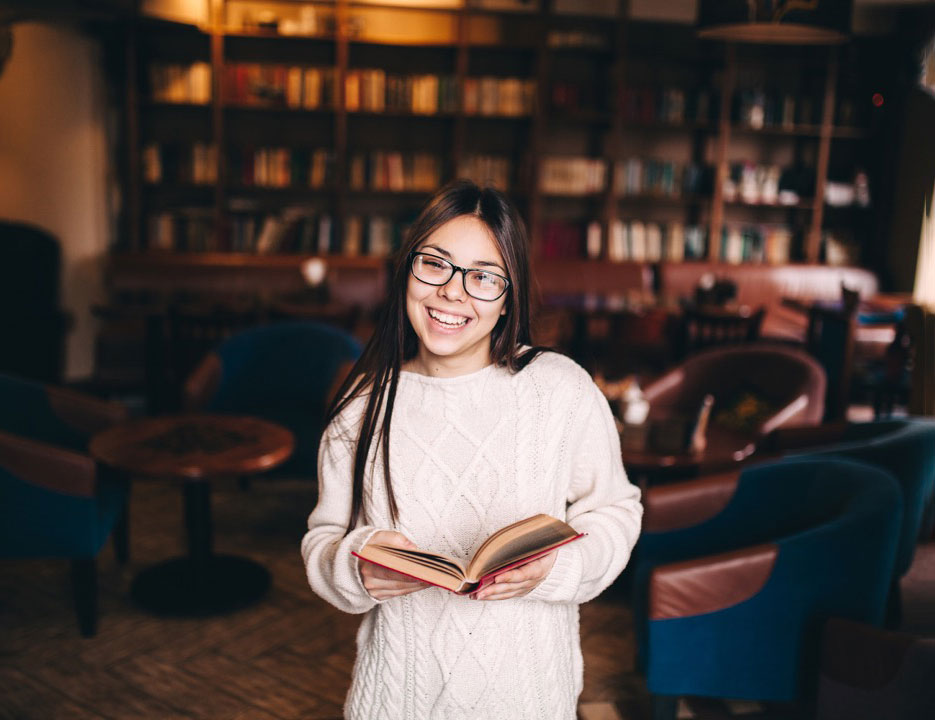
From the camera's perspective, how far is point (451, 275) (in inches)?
50.3

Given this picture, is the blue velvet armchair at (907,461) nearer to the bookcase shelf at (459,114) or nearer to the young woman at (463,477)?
the young woman at (463,477)

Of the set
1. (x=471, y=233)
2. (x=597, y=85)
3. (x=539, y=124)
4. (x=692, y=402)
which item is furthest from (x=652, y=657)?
(x=597, y=85)

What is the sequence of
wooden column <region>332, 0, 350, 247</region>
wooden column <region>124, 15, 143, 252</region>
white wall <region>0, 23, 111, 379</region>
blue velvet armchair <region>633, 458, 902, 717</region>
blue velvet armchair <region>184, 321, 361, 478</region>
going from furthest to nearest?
wooden column <region>332, 0, 350, 247</region> → wooden column <region>124, 15, 143, 252</region> → white wall <region>0, 23, 111, 379</region> → blue velvet armchair <region>184, 321, 361, 478</region> → blue velvet armchair <region>633, 458, 902, 717</region>

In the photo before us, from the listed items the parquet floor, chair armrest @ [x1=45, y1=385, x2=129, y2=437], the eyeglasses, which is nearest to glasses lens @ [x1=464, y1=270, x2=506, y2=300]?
the eyeglasses

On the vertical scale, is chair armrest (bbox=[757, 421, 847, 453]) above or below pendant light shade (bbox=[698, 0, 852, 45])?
below

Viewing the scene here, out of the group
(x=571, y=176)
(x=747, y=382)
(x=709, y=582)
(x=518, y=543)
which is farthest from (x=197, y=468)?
(x=571, y=176)

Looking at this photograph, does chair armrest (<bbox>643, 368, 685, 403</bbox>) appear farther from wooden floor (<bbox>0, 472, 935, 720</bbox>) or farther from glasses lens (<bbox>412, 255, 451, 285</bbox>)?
glasses lens (<bbox>412, 255, 451, 285</bbox>)

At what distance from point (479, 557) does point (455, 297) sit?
1.22 ft

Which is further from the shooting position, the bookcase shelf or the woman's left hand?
the bookcase shelf

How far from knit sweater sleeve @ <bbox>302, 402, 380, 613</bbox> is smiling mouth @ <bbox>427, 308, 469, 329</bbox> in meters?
0.22

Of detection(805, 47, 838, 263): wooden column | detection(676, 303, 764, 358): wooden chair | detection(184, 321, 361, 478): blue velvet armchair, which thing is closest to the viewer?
detection(184, 321, 361, 478): blue velvet armchair

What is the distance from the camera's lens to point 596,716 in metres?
2.42

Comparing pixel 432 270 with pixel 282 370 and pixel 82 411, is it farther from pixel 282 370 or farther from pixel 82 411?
pixel 282 370

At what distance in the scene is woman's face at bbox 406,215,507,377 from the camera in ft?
4.19
